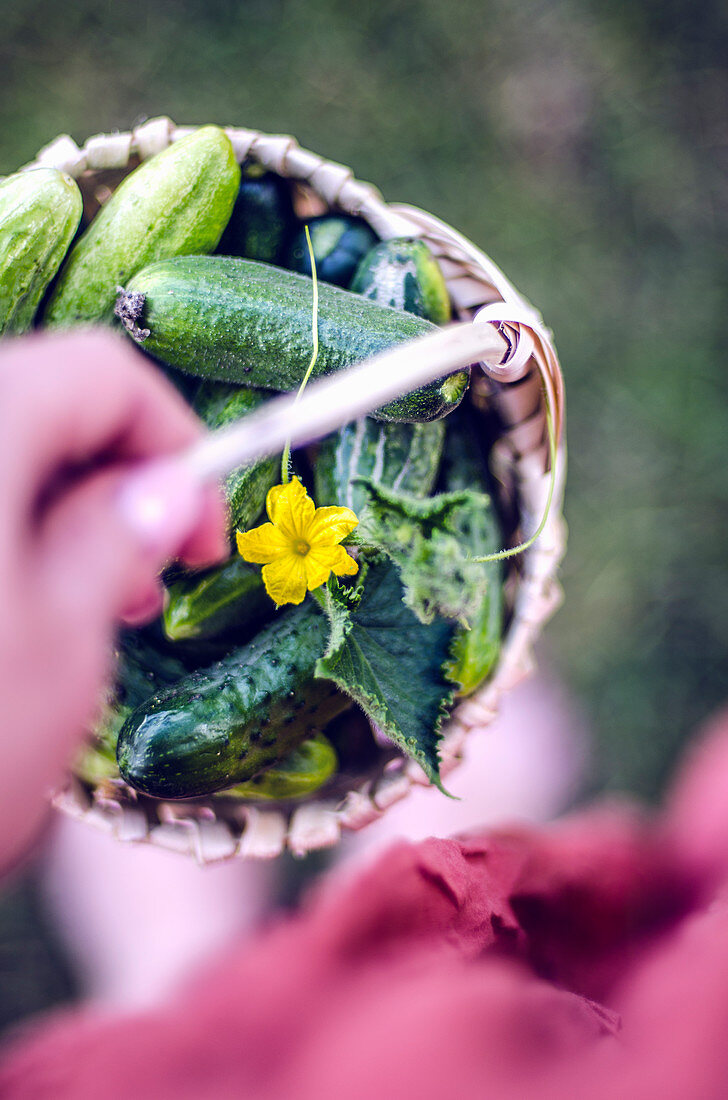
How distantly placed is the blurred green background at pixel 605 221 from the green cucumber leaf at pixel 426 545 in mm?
871

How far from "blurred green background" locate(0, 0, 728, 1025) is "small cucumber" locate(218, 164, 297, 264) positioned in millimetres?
605

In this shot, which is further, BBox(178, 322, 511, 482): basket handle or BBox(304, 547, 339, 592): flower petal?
BBox(304, 547, 339, 592): flower petal

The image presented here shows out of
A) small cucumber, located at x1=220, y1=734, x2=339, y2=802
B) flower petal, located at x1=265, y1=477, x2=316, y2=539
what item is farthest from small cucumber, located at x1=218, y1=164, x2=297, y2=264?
small cucumber, located at x1=220, y1=734, x2=339, y2=802

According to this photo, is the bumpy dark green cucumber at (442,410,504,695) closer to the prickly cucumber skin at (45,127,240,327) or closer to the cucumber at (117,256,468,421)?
the cucumber at (117,256,468,421)

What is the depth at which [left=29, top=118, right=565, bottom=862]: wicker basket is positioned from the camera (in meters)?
0.89

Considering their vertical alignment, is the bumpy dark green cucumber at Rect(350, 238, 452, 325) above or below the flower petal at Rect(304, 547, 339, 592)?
above

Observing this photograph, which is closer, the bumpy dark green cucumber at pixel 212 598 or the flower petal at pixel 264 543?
the flower petal at pixel 264 543

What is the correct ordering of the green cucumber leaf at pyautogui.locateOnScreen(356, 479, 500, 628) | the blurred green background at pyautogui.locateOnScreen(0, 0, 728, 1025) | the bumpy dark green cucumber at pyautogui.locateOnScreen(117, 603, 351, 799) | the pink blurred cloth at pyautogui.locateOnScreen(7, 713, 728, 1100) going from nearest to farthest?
1. the pink blurred cloth at pyautogui.locateOnScreen(7, 713, 728, 1100)
2. the green cucumber leaf at pyautogui.locateOnScreen(356, 479, 500, 628)
3. the bumpy dark green cucumber at pyautogui.locateOnScreen(117, 603, 351, 799)
4. the blurred green background at pyautogui.locateOnScreen(0, 0, 728, 1025)

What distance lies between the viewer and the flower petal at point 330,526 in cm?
74

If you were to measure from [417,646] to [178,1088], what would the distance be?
0.46 meters

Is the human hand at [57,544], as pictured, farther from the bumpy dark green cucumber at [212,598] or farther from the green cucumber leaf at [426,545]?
the bumpy dark green cucumber at [212,598]

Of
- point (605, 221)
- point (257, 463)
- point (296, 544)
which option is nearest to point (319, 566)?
point (296, 544)

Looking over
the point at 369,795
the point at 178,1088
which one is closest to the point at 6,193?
the point at 369,795

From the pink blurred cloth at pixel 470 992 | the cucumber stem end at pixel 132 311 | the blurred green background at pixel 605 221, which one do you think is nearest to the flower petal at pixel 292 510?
the cucumber stem end at pixel 132 311
